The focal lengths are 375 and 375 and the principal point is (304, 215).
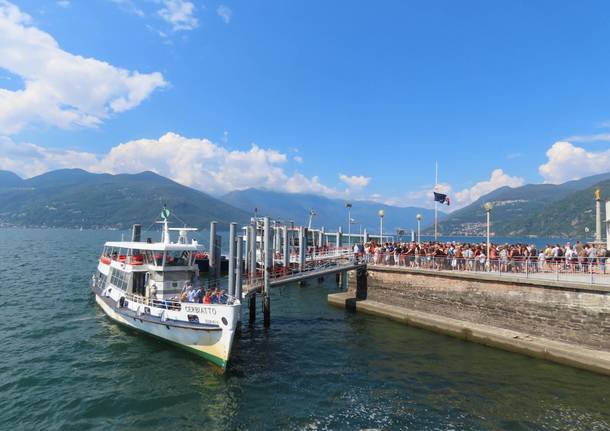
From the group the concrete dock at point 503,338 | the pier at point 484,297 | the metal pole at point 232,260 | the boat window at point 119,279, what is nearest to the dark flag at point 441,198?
the pier at point 484,297

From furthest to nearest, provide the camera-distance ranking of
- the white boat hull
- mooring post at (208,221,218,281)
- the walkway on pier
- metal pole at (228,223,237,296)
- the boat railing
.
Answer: mooring post at (208,221,218,281), metal pole at (228,223,237,296), the walkway on pier, the boat railing, the white boat hull

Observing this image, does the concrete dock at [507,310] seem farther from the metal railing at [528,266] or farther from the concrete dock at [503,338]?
the metal railing at [528,266]

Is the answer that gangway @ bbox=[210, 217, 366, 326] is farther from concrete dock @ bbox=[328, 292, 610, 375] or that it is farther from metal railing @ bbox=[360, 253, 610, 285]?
metal railing @ bbox=[360, 253, 610, 285]

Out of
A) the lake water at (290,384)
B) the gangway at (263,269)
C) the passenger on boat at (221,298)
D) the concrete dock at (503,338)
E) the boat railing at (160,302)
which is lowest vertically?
the lake water at (290,384)

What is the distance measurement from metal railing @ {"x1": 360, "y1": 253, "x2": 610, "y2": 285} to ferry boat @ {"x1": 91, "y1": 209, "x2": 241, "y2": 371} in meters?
13.6

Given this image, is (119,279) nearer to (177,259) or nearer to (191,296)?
(177,259)

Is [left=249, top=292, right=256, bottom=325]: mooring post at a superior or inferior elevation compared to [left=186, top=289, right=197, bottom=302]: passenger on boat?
inferior

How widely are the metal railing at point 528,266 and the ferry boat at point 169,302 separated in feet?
44.7

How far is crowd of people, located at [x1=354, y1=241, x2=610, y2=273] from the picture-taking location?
20.5 m

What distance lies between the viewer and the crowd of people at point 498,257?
20.5 meters

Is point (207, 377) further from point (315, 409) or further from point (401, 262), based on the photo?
point (401, 262)

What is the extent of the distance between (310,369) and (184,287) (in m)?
9.34

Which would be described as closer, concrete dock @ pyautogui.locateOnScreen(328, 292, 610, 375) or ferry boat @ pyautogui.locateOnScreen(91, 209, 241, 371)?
concrete dock @ pyautogui.locateOnScreen(328, 292, 610, 375)

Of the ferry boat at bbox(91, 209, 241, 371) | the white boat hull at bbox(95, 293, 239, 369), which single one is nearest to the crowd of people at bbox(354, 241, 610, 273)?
the ferry boat at bbox(91, 209, 241, 371)
